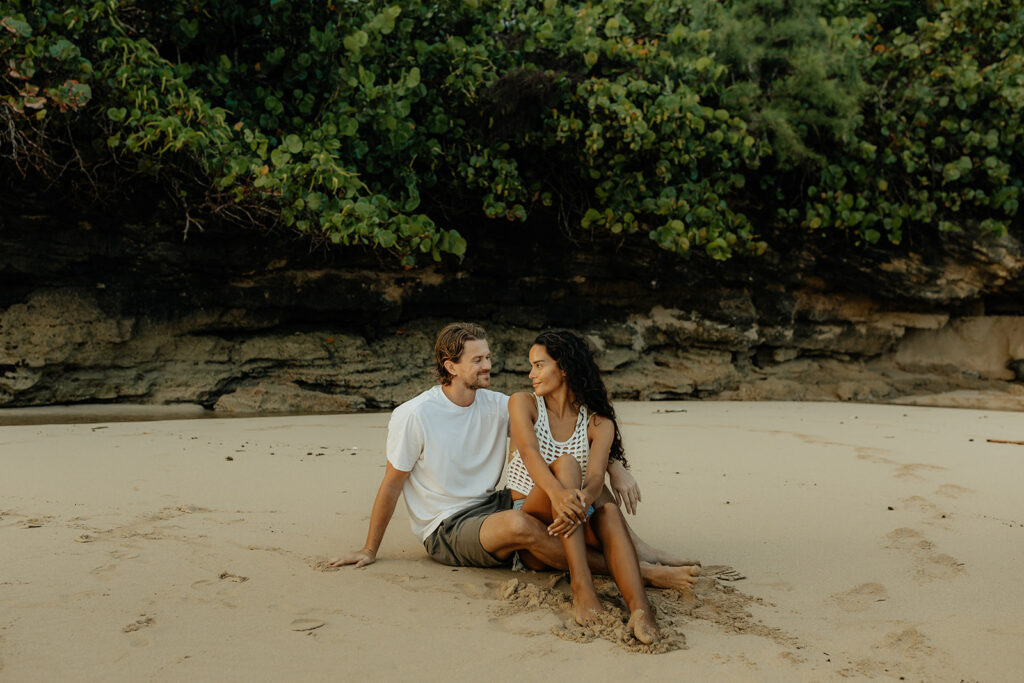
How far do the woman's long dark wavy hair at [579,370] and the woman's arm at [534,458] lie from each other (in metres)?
0.16

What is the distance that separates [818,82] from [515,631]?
7706 millimetres

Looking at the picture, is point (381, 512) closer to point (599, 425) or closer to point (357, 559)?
point (357, 559)

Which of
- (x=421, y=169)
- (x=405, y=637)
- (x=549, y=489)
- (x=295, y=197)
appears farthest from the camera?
(x=421, y=169)

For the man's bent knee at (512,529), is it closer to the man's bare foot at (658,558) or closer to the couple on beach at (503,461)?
the couple on beach at (503,461)

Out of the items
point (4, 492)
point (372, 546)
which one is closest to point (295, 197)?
point (4, 492)

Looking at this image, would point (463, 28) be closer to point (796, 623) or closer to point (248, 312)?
point (248, 312)

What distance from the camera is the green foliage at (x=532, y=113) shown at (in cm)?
671

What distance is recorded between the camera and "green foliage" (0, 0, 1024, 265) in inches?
264

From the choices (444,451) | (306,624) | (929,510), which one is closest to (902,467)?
(929,510)

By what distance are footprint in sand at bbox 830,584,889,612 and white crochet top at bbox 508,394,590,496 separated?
3.04ft

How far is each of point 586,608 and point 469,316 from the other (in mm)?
6571

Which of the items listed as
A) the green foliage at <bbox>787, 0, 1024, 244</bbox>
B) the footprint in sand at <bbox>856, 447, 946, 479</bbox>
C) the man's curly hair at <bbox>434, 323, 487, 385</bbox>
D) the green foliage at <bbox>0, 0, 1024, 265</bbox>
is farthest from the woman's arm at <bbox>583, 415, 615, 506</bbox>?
the green foliage at <bbox>787, 0, 1024, 244</bbox>

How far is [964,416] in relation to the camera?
24.8ft

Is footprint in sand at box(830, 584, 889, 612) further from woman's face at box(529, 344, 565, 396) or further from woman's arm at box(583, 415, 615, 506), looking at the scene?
woman's face at box(529, 344, 565, 396)
